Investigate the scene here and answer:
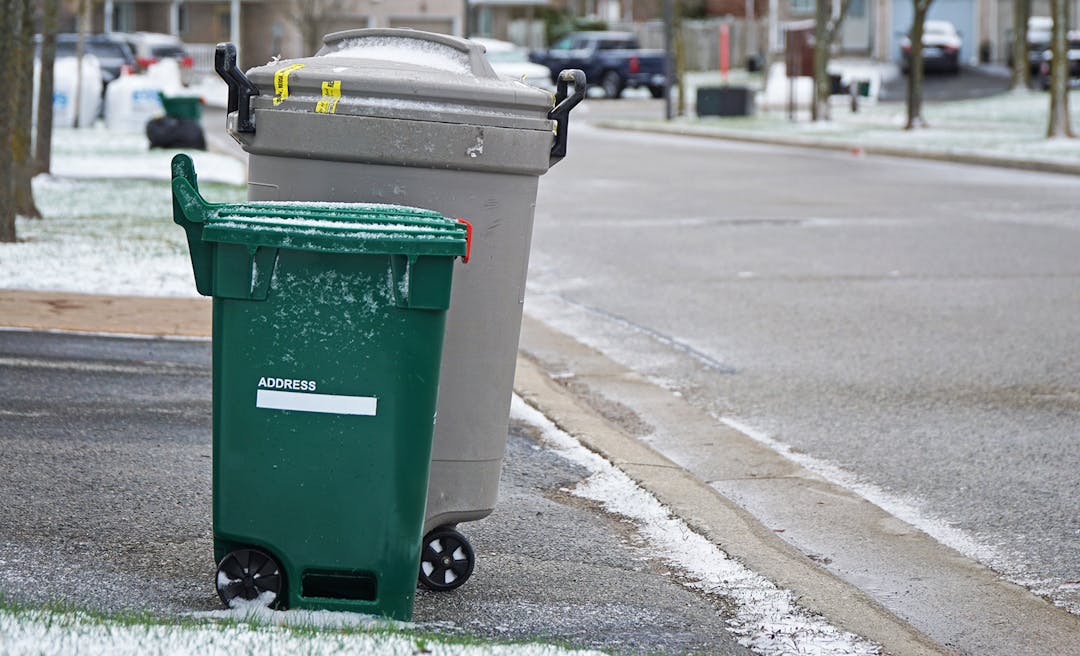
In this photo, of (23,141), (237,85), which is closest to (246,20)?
(23,141)

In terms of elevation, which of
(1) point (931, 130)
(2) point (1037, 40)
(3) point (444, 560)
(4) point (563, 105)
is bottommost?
(3) point (444, 560)

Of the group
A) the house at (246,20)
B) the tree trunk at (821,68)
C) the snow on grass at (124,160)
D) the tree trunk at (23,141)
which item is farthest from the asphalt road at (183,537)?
the house at (246,20)

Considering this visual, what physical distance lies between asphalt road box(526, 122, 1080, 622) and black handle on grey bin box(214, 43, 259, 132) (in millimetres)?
2382

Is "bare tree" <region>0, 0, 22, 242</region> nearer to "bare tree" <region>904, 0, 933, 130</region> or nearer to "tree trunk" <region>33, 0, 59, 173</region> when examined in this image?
"tree trunk" <region>33, 0, 59, 173</region>

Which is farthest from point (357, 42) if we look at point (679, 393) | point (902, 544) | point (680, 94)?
point (680, 94)

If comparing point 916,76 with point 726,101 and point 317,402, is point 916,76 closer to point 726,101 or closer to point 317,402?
point 726,101

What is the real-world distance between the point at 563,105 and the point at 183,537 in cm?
173

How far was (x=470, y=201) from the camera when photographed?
4.09 meters

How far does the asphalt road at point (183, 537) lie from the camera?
13.6 ft

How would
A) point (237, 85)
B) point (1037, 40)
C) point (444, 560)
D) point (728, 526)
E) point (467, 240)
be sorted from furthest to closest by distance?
point (1037, 40) → point (728, 526) → point (444, 560) → point (237, 85) → point (467, 240)

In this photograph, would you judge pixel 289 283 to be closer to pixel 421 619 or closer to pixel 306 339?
pixel 306 339

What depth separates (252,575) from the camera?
391 cm

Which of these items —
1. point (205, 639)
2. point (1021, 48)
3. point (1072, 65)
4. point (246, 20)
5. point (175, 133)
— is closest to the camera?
point (205, 639)

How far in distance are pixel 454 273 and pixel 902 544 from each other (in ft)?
6.83
